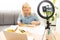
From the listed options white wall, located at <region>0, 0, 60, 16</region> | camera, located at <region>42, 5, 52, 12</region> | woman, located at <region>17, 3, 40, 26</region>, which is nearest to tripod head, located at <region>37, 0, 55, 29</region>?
camera, located at <region>42, 5, 52, 12</region>

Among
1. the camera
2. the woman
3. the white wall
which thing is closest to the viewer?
the camera

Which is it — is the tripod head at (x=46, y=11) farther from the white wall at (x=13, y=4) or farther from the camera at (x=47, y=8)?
the white wall at (x=13, y=4)

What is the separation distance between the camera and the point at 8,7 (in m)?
3.42

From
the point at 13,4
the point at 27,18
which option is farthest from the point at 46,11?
the point at 13,4

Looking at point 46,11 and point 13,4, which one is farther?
point 13,4

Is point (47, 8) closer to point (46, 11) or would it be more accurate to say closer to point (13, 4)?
point (46, 11)

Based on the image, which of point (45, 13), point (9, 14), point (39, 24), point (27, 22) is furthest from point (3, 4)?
point (45, 13)

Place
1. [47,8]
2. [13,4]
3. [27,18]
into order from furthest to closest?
1. [13,4]
2. [27,18]
3. [47,8]

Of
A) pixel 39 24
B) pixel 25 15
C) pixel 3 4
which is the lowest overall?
pixel 39 24

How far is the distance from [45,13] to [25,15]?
1.96 feet

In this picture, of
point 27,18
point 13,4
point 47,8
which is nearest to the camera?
point 47,8

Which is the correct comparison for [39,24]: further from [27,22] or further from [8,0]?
[8,0]

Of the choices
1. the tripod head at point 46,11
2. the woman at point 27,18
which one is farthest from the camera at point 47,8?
the woman at point 27,18

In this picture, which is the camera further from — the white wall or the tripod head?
the white wall
